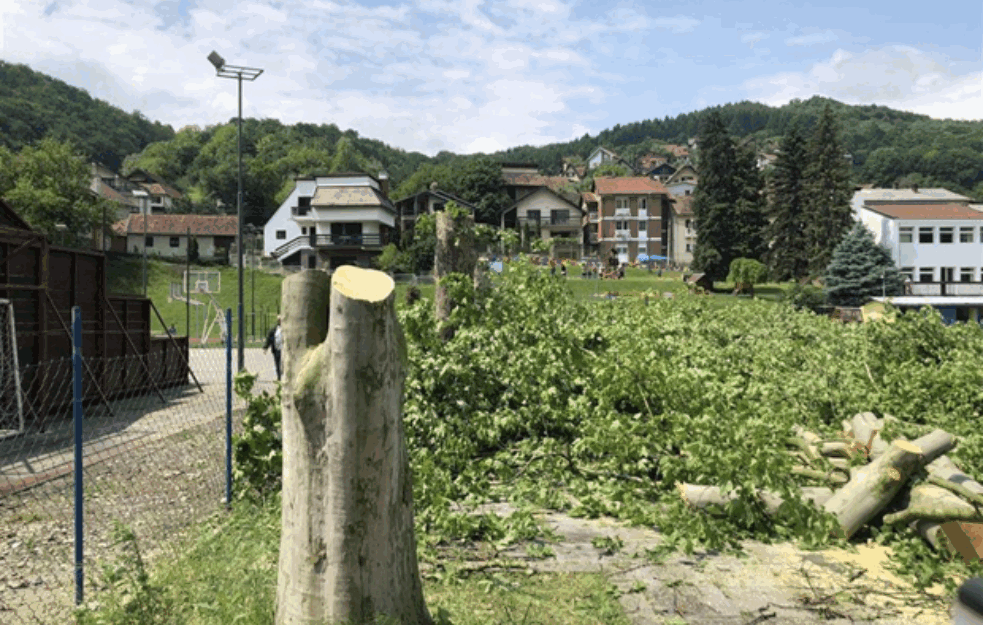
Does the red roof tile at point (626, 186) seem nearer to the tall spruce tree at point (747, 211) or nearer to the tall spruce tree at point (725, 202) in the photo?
the tall spruce tree at point (725, 202)

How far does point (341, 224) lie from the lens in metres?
61.5

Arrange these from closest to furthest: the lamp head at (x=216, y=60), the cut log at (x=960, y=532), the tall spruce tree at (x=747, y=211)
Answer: the cut log at (x=960, y=532) < the lamp head at (x=216, y=60) < the tall spruce tree at (x=747, y=211)

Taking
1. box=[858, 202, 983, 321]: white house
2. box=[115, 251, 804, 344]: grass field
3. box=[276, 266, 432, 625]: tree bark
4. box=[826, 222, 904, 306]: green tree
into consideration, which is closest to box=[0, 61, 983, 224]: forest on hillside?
box=[858, 202, 983, 321]: white house

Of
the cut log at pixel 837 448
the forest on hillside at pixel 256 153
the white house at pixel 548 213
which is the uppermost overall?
the forest on hillside at pixel 256 153

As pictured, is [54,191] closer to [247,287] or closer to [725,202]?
[247,287]

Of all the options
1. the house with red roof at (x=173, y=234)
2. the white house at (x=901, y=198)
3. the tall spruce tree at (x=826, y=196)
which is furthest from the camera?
the house with red roof at (x=173, y=234)

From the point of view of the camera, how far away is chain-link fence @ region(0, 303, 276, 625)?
5.24 meters

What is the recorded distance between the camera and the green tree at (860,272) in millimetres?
47125

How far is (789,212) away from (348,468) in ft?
204

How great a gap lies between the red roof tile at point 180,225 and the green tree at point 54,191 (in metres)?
9.93

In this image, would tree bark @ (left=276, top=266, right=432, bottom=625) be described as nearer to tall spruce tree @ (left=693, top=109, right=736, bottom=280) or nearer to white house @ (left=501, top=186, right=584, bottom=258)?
tall spruce tree @ (left=693, top=109, right=736, bottom=280)

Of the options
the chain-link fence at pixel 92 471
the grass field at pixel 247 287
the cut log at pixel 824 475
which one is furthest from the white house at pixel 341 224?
the cut log at pixel 824 475

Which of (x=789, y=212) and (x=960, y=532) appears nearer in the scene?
(x=960, y=532)

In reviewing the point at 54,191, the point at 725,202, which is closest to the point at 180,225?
the point at 54,191
